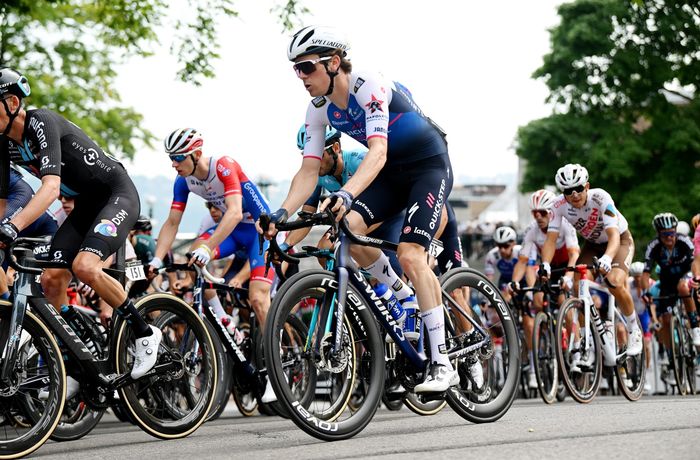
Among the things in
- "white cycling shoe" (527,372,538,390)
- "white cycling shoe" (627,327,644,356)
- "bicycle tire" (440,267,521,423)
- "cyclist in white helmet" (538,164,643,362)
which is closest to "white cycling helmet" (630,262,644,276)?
"white cycling shoe" (527,372,538,390)

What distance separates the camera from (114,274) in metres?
7.23

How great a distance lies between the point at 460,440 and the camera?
5898mm

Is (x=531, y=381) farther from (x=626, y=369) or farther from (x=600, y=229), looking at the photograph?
(x=600, y=229)

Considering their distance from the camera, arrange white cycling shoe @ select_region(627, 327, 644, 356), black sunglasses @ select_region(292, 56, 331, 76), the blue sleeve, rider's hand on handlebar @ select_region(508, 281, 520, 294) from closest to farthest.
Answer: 1. black sunglasses @ select_region(292, 56, 331, 76)
2. the blue sleeve
3. white cycling shoe @ select_region(627, 327, 644, 356)
4. rider's hand on handlebar @ select_region(508, 281, 520, 294)

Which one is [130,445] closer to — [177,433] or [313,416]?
[177,433]

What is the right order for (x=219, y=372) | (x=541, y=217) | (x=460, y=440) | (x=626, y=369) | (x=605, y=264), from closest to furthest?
(x=460, y=440), (x=219, y=372), (x=605, y=264), (x=626, y=369), (x=541, y=217)

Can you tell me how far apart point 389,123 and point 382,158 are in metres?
0.48

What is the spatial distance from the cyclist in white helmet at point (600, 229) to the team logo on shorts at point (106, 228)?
5010 mm

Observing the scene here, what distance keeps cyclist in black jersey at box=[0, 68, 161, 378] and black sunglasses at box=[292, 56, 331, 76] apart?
150 cm

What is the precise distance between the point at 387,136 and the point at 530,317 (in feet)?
24.1

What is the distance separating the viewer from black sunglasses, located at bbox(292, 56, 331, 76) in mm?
6406

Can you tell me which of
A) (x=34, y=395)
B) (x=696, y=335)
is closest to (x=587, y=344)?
(x=696, y=335)

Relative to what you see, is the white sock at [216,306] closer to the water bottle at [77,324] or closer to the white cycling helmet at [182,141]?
the white cycling helmet at [182,141]

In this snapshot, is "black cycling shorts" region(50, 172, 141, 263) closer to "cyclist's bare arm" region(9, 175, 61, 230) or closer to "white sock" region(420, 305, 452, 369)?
"cyclist's bare arm" region(9, 175, 61, 230)
